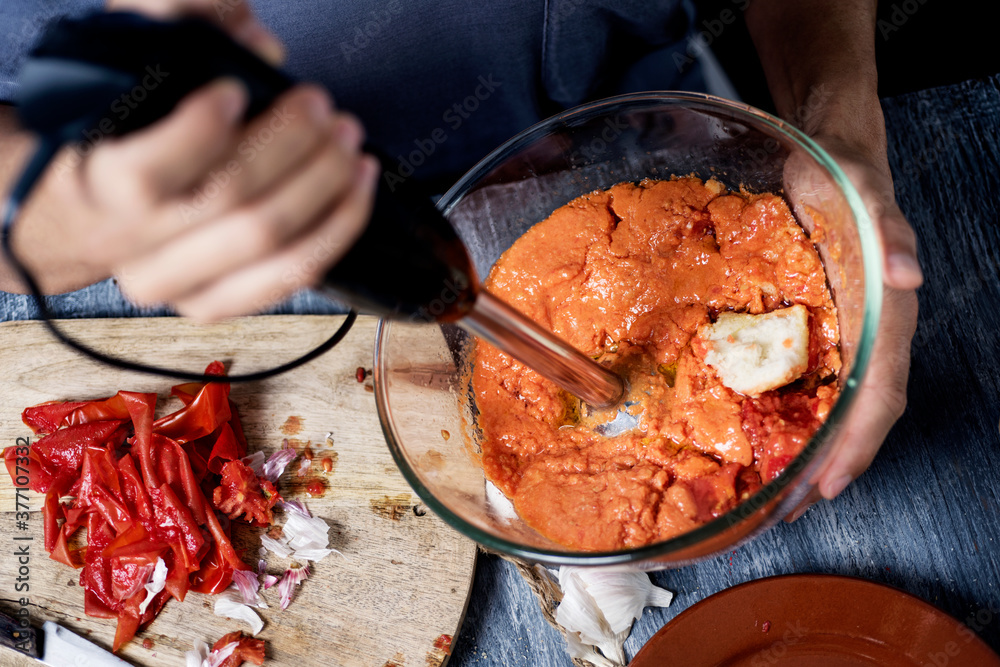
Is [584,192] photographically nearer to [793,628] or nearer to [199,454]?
[793,628]

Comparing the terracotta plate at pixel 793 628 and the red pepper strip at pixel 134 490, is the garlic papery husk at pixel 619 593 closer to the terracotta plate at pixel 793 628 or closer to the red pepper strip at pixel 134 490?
the terracotta plate at pixel 793 628

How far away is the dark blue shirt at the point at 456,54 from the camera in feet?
3.93

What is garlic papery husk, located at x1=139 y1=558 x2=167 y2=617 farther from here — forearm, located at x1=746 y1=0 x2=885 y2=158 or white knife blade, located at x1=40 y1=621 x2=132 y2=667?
forearm, located at x1=746 y1=0 x2=885 y2=158

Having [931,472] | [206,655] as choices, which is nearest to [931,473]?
[931,472]

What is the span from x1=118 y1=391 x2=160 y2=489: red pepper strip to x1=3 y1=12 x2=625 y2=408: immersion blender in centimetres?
87

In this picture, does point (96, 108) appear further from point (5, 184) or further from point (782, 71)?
point (782, 71)

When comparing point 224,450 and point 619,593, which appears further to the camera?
point 224,450

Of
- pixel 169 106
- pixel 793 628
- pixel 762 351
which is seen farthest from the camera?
pixel 793 628

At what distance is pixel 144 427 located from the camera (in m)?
1.47

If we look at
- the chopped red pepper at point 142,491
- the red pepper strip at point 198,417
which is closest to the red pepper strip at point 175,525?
the chopped red pepper at point 142,491

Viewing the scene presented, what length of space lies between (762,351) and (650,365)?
182 mm

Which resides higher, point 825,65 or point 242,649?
point 825,65

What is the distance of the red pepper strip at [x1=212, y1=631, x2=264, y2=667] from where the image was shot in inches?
53.1

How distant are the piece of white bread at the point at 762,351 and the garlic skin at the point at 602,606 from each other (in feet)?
1.76
